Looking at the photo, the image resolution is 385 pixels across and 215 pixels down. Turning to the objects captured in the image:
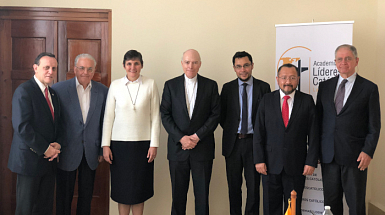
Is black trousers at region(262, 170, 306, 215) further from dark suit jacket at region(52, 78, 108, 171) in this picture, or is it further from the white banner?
dark suit jacket at region(52, 78, 108, 171)

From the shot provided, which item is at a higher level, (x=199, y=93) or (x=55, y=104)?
(x=199, y=93)

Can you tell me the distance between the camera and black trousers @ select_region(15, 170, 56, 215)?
2.44 m

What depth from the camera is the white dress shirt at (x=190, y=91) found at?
2.92m

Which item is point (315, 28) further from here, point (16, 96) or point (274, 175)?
point (16, 96)

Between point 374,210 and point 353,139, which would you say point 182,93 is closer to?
point 353,139

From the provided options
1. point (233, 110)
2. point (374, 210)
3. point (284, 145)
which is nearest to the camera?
point (284, 145)

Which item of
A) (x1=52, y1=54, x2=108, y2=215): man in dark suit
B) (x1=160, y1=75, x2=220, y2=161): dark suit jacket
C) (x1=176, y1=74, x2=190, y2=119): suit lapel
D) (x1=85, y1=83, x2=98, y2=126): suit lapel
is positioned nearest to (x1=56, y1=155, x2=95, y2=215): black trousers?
(x1=52, y1=54, x2=108, y2=215): man in dark suit

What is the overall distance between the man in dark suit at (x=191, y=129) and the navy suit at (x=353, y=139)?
108 cm

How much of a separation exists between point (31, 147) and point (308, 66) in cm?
293

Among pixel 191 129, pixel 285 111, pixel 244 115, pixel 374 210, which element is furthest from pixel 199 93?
pixel 374 210

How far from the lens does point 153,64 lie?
3627 millimetres

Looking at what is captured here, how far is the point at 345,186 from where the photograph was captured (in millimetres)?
2617

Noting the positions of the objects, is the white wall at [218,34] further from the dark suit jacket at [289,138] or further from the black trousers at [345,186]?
the black trousers at [345,186]

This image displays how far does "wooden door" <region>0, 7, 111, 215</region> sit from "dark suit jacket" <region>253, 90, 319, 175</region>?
200cm
